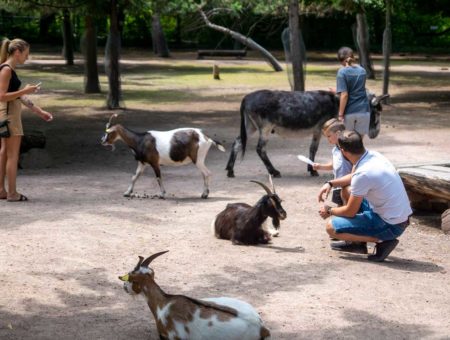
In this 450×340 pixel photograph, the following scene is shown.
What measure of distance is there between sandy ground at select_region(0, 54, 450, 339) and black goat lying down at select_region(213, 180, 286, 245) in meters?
0.12

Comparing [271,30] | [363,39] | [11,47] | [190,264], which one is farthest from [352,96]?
[271,30]

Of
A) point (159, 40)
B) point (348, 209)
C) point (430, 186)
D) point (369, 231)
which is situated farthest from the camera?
point (159, 40)

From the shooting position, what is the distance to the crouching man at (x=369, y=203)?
8.12 meters

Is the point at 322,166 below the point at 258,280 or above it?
above

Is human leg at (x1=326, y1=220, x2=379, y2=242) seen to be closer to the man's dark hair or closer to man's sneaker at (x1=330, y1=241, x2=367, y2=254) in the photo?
man's sneaker at (x1=330, y1=241, x2=367, y2=254)

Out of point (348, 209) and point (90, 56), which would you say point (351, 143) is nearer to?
point (348, 209)

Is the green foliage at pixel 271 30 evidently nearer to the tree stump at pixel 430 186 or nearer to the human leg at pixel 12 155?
the tree stump at pixel 430 186

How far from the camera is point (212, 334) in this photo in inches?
224

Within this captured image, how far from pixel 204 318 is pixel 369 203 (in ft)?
10.3

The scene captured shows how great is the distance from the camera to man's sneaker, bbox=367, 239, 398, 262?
8438 millimetres

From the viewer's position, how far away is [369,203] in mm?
8500

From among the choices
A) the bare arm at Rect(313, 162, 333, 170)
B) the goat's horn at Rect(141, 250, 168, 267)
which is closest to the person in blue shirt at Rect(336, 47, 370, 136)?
the bare arm at Rect(313, 162, 333, 170)

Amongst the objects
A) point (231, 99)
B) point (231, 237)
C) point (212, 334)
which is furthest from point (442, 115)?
point (212, 334)

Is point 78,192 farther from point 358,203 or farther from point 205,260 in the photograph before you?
point 358,203
